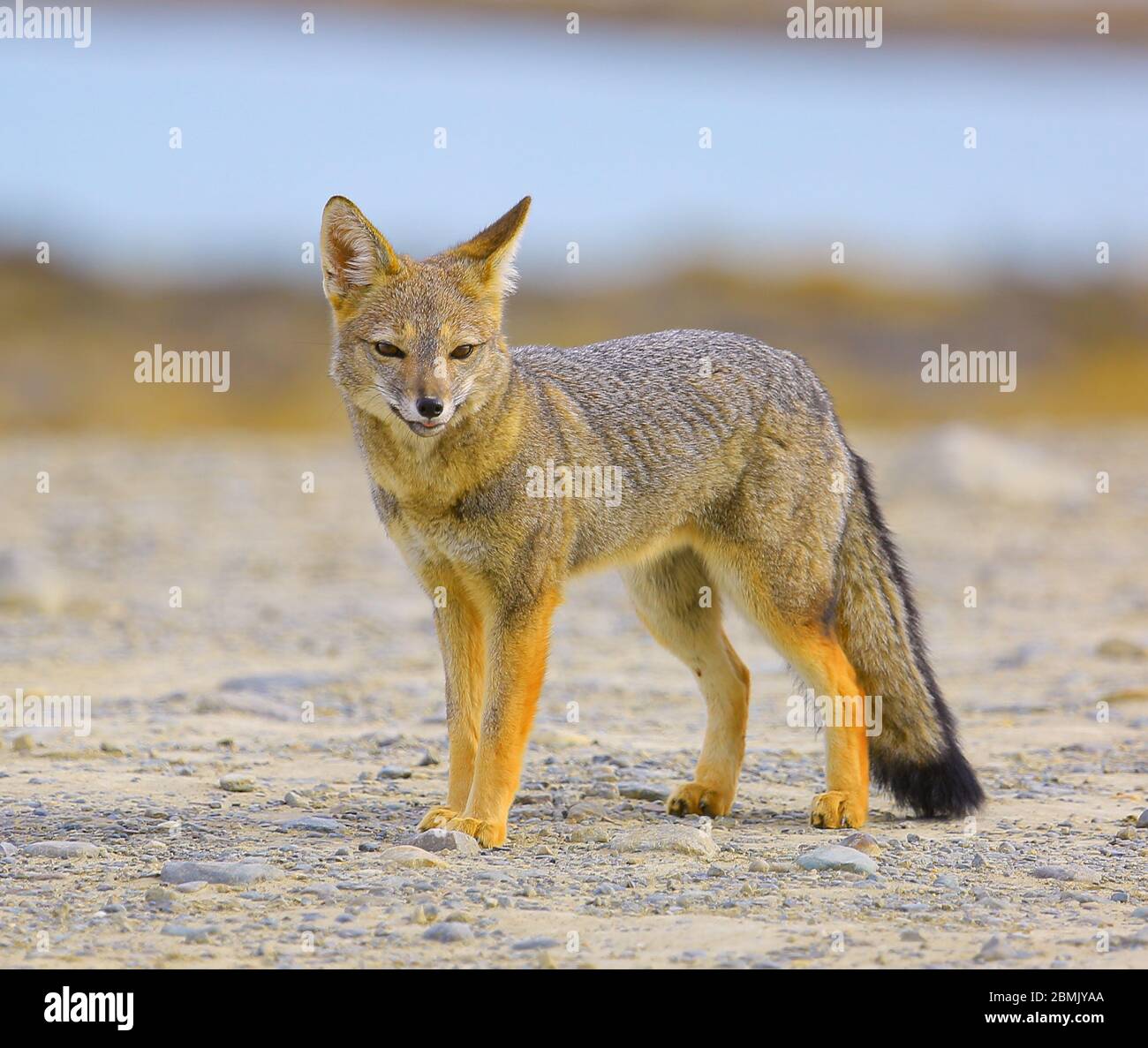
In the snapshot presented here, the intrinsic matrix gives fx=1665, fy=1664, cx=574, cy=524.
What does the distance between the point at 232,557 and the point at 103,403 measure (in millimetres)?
11464

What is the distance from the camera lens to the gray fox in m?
5.70

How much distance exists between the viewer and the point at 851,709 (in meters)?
6.18

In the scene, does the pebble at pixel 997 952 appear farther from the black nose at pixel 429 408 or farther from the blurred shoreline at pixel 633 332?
the blurred shoreline at pixel 633 332

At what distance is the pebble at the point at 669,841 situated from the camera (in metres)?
5.36

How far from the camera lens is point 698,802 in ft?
20.4

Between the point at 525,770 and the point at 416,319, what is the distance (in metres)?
2.12

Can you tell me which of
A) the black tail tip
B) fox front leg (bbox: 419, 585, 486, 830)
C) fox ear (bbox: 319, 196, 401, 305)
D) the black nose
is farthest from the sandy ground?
fox ear (bbox: 319, 196, 401, 305)

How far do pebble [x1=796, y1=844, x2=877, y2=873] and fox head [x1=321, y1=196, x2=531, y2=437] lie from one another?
71.6 inches

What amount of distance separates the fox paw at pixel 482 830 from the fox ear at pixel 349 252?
74.4 inches

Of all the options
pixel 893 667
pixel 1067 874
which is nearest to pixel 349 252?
pixel 893 667

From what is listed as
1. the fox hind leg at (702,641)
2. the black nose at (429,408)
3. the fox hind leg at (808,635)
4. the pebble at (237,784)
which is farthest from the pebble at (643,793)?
the black nose at (429,408)

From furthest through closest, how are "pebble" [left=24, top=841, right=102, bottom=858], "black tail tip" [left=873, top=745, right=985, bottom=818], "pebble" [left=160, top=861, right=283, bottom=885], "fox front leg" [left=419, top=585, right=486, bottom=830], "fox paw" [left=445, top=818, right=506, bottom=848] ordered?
"black tail tip" [left=873, top=745, right=985, bottom=818] < "fox front leg" [left=419, top=585, right=486, bottom=830] < "fox paw" [left=445, top=818, right=506, bottom=848] < "pebble" [left=24, top=841, right=102, bottom=858] < "pebble" [left=160, top=861, right=283, bottom=885]

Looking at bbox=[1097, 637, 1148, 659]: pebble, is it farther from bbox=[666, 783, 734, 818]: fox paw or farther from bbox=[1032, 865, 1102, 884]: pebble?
bbox=[1032, 865, 1102, 884]: pebble
